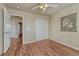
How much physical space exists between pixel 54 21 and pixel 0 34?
376 centimetres

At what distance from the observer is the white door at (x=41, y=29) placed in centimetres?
633

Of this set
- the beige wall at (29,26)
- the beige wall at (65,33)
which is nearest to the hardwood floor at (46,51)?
the beige wall at (65,33)

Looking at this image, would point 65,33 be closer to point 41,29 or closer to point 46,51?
point 46,51

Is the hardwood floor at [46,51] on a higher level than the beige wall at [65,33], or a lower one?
lower

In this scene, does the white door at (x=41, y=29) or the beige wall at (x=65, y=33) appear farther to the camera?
the white door at (x=41, y=29)

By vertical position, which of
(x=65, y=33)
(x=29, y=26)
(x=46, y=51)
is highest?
(x=29, y=26)

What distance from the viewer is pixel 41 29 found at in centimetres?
636

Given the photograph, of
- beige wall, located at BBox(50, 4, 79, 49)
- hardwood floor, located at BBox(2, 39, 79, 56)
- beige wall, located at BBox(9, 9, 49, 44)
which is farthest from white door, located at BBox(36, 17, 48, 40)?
hardwood floor, located at BBox(2, 39, 79, 56)

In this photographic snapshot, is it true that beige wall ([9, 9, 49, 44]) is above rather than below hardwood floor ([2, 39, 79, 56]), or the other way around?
above

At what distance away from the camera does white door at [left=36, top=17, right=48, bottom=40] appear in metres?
6.33

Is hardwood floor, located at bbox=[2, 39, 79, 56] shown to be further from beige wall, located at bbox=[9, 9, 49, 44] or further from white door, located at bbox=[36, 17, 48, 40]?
white door, located at bbox=[36, 17, 48, 40]

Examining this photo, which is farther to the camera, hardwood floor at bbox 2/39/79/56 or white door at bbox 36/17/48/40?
white door at bbox 36/17/48/40

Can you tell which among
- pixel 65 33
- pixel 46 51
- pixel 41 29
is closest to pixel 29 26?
pixel 41 29

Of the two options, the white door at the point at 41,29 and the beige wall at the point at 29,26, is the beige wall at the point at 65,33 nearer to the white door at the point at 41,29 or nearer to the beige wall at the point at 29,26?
the white door at the point at 41,29
